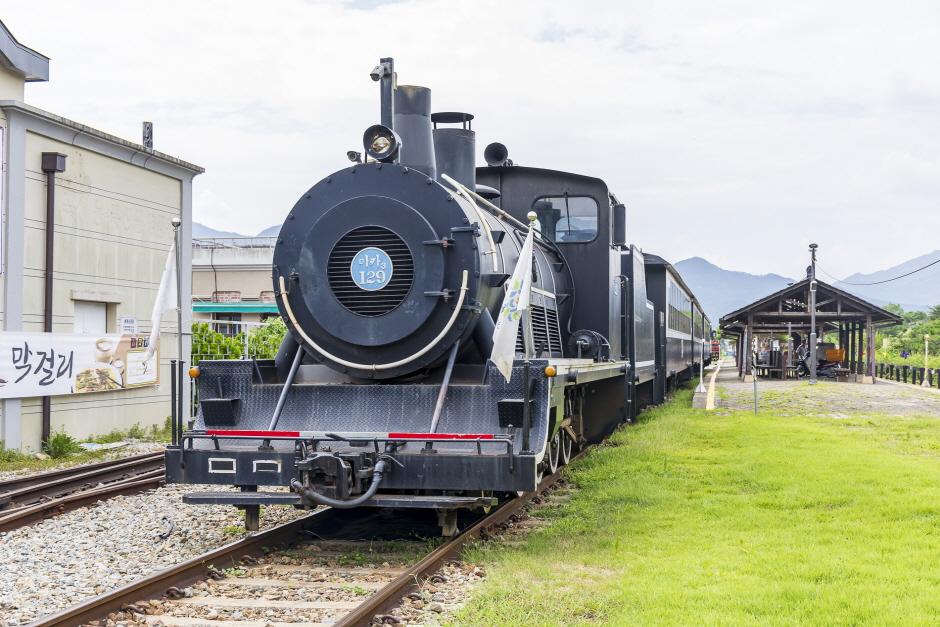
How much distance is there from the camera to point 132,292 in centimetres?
1472

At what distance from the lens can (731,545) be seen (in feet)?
21.9

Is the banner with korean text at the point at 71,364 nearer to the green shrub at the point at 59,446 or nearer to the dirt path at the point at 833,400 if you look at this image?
the green shrub at the point at 59,446

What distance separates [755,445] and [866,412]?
7.14 metres

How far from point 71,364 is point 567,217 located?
7.21 metres

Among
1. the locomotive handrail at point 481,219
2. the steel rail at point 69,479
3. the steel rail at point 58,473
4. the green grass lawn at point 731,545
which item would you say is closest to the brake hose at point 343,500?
the green grass lawn at point 731,545

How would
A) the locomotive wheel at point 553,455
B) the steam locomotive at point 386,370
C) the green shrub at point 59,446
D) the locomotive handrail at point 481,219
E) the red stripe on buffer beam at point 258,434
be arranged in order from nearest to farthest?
the steam locomotive at point 386,370, the red stripe on buffer beam at point 258,434, the locomotive handrail at point 481,219, the locomotive wheel at point 553,455, the green shrub at point 59,446

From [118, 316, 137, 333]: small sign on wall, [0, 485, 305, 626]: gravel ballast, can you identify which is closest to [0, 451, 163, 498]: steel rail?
[0, 485, 305, 626]: gravel ballast

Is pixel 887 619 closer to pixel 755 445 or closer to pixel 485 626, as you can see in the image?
pixel 485 626

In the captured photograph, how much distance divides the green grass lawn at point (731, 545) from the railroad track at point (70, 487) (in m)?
4.09

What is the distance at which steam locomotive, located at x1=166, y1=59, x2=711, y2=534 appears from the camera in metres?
6.30

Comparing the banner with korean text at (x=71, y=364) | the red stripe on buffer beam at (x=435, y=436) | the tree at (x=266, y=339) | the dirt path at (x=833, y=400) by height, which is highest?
the tree at (x=266, y=339)

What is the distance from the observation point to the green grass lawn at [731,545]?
5.10 metres

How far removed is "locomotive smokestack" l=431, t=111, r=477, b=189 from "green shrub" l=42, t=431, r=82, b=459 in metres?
7.00

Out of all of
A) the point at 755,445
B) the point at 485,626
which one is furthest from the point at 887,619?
the point at 755,445
